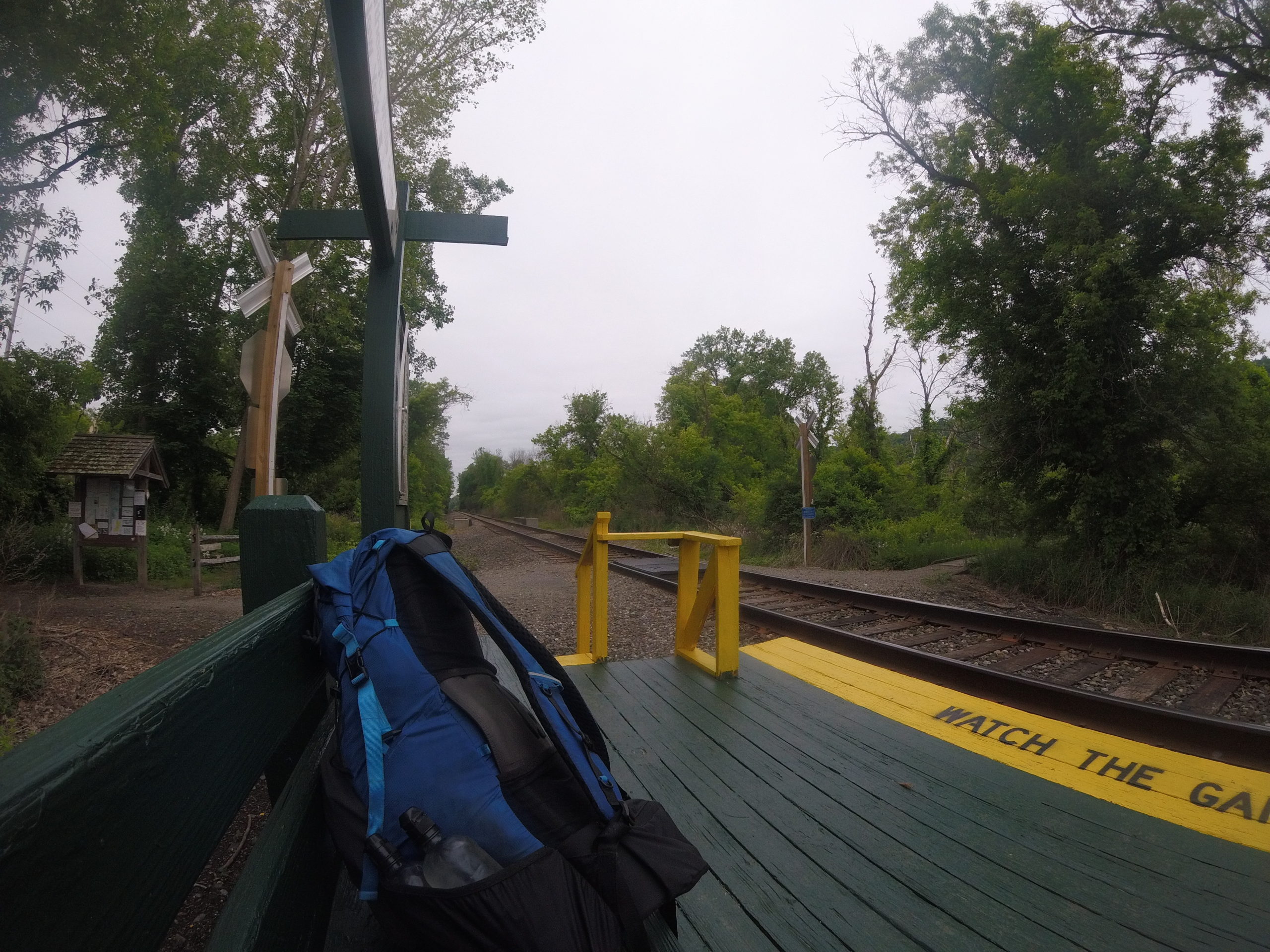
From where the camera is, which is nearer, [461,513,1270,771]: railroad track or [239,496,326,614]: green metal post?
[239,496,326,614]: green metal post

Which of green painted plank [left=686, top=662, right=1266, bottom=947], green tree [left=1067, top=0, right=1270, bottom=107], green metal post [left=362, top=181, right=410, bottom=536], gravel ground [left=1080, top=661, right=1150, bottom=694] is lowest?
gravel ground [left=1080, top=661, right=1150, bottom=694]

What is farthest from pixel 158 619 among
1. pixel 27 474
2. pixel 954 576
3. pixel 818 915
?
pixel 954 576

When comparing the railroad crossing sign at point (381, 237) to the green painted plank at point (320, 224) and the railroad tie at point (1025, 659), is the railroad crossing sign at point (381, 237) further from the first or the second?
the railroad tie at point (1025, 659)

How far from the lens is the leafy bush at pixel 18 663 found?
13.8 feet

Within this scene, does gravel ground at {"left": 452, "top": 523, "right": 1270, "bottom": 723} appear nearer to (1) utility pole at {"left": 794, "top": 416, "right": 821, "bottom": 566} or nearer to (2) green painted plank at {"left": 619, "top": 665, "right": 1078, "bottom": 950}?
(1) utility pole at {"left": 794, "top": 416, "right": 821, "bottom": 566}

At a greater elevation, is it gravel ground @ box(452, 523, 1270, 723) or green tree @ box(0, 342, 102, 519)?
green tree @ box(0, 342, 102, 519)

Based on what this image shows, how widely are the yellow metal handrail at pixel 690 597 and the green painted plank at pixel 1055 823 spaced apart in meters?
0.70

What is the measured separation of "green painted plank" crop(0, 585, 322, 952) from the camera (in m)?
0.46

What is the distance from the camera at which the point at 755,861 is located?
1.92m

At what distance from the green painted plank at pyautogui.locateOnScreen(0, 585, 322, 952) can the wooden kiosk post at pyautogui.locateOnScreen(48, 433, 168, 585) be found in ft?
38.9

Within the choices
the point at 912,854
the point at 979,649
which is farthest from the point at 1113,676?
the point at 912,854

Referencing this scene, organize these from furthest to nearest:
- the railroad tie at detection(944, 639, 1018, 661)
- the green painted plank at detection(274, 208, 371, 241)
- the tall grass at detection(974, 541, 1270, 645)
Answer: the tall grass at detection(974, 541, 1270, 645) < the railroad tie at detection(944, 639, 1018, 661) < the green painted plank at detection(274, 208, 371, 241)

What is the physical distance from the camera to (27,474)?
11625 millimetres

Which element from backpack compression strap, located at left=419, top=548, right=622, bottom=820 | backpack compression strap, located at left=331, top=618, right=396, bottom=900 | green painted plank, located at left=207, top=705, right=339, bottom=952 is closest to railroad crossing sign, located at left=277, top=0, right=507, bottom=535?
backpack compression strap, located at left=419, top=548, right=622, bottom=820
